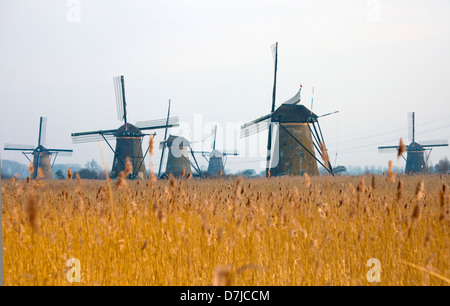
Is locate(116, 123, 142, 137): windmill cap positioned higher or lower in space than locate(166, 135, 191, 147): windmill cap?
lower

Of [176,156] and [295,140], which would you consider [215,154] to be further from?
[295,140]

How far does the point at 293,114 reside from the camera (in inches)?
854

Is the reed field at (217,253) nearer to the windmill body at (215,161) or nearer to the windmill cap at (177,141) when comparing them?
the windmill cap at (177,141)

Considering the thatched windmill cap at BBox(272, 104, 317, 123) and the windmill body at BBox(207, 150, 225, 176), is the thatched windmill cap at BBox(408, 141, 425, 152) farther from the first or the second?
the windmill body at BBox(207, 150, 225, 176)

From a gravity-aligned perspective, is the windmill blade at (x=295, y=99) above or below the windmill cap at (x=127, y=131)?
above

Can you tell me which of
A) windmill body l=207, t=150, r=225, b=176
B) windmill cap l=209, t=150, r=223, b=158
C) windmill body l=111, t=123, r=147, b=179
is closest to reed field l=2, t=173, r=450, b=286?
windmill body l=111, t=123, r=147, b=179

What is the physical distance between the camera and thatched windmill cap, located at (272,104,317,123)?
2145 centimetres

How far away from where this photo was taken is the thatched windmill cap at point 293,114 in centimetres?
2145

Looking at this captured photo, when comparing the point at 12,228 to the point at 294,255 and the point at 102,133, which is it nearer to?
the point at 294,255

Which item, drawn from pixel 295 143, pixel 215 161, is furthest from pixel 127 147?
pixel 215 161

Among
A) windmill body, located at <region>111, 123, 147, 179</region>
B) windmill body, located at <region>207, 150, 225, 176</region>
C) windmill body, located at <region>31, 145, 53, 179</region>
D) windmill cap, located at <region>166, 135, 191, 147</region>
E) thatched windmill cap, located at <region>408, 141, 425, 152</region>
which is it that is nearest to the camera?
windmill body, located at <region>111, 123, 147, 179</region>

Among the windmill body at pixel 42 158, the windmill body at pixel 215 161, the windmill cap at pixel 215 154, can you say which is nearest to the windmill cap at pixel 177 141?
the windmill body at pixel 42 158
